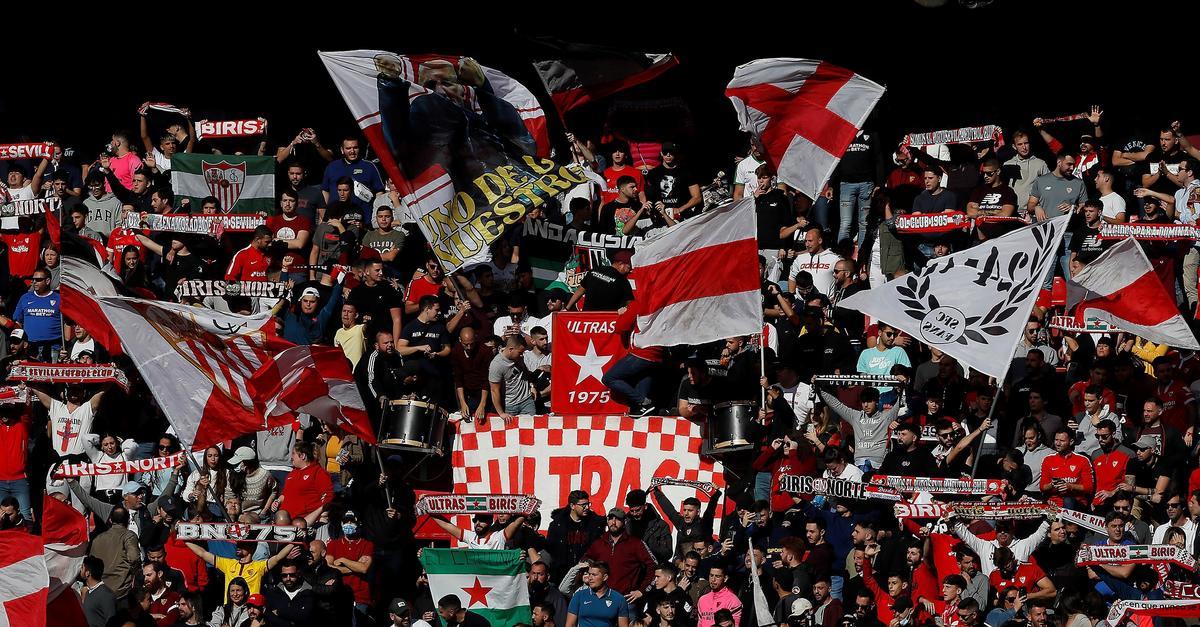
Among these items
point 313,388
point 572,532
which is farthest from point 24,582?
point 572,532

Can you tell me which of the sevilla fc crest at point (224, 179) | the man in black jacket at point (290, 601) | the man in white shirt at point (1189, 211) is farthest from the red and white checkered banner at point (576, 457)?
the sevilla fc crest at point (224, 179)

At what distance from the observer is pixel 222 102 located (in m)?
28.9

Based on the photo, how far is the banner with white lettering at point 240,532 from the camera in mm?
20297

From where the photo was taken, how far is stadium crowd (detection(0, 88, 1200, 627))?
757 inches

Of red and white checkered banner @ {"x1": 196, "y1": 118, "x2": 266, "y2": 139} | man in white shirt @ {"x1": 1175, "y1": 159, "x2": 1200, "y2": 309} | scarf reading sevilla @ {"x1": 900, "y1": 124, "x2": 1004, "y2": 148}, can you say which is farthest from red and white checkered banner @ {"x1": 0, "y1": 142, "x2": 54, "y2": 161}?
man in white shirt @ {"x1": 1175, "y1": 159, "x2": 1200, "y2": 309}

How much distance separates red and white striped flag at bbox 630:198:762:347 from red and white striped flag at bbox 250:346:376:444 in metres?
2.60

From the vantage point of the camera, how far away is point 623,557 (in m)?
19.7

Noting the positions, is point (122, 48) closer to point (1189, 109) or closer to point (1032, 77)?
point (1032, 77)

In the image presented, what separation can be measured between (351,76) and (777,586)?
7.28 meters

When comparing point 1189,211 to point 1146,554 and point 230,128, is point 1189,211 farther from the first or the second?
point 230,128

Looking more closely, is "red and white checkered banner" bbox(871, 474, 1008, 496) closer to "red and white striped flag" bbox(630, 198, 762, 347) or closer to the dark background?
"red and white striped flag" bbox(630, 198, 762, 347)

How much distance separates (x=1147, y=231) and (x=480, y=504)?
7.20m

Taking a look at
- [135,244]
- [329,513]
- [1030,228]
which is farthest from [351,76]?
[1030,228]

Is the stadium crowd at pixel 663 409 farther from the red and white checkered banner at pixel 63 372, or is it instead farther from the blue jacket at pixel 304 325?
the red and white checkered banner at pixel 63 372
